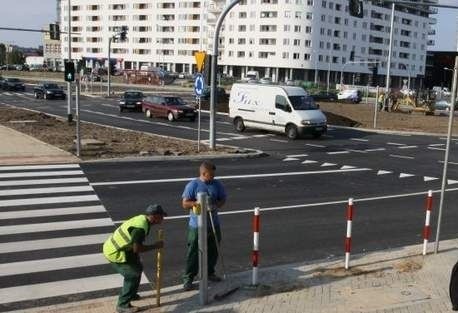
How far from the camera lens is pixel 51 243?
31.3ft

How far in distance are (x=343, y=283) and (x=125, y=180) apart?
927 centimetres

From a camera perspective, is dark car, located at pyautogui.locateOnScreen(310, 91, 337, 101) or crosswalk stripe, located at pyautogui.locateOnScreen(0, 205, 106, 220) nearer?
crosswalk stripe, located at pyautogui.locateOnScreen(0, 205, 106, 220)

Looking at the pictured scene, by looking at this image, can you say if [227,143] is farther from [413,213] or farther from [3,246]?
[3,246]

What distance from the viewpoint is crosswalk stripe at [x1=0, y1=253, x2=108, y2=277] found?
8.25m

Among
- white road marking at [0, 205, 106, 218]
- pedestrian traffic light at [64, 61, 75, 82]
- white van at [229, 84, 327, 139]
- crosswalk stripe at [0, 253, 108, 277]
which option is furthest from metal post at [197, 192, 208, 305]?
white van at [229, 84, 327, 139]

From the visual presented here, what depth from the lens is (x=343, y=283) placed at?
765 centimetres

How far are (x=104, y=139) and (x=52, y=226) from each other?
15.0 metres

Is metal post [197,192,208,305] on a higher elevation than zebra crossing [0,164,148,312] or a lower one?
higher

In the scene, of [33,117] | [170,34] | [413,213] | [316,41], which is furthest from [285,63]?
[413,213]

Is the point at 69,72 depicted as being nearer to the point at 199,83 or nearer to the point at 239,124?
the point at 199,83

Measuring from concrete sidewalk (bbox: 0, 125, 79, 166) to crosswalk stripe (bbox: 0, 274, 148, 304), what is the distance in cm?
1112

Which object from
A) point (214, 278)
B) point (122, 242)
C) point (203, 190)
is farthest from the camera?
point (214, 278)

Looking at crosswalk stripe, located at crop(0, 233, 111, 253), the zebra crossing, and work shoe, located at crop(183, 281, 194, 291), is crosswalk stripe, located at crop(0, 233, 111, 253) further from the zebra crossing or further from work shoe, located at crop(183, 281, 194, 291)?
work shoe, located at crop(183, 281, 194, 291)

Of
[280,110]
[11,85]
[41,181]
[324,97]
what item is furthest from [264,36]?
[41,181]
